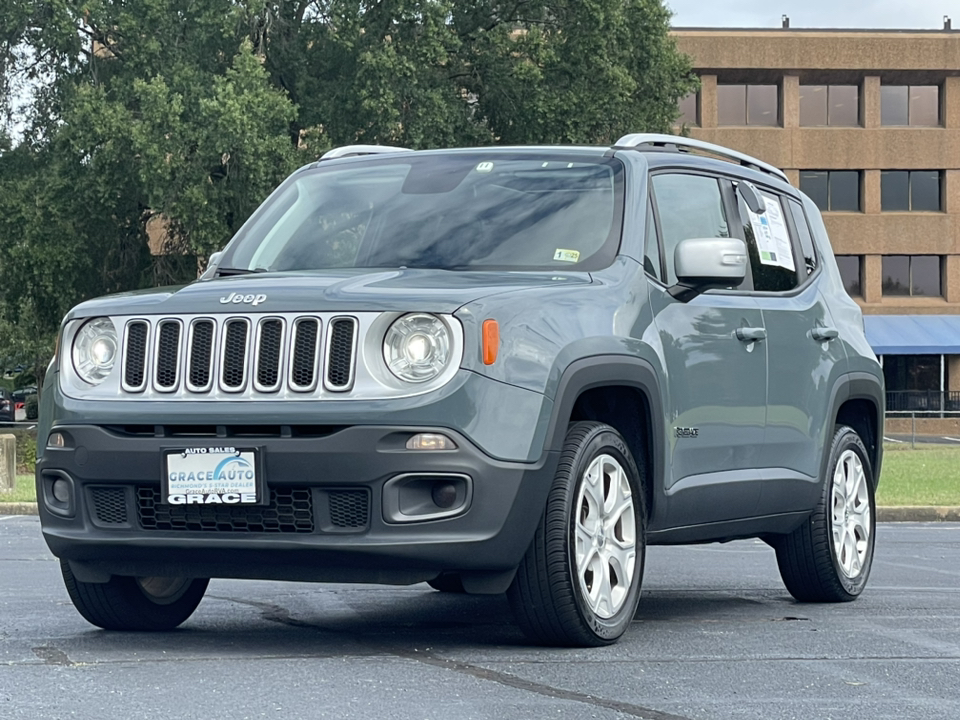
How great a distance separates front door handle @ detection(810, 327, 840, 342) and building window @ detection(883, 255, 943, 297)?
53285 mm

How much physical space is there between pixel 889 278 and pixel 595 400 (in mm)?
55299

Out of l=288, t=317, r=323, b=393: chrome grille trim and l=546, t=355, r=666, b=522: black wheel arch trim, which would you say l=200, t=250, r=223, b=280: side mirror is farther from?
l=546, t=355, r=666, b=522: black wheel arch trim

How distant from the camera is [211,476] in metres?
5.88

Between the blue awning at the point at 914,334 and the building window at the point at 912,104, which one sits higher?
the building window at the point at 912,104

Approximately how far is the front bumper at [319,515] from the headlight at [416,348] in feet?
0.68

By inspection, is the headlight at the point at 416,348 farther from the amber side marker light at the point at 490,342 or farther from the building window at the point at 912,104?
the building window at the point at 912,104

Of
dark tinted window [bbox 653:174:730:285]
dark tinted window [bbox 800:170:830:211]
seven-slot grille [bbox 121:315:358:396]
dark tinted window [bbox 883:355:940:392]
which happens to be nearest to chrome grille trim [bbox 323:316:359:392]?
seven-slot grille [bbox 121:315:358:396]

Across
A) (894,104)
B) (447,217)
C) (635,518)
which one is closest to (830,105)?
(894,104)

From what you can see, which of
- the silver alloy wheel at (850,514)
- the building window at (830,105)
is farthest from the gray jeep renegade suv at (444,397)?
the building window at (830,105)

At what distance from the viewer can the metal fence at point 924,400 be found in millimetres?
56062

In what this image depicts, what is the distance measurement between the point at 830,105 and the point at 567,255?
55576mm

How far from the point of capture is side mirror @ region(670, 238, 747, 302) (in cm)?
679

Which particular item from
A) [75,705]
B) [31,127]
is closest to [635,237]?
[75,705]

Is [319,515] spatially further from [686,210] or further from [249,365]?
[686,210]
